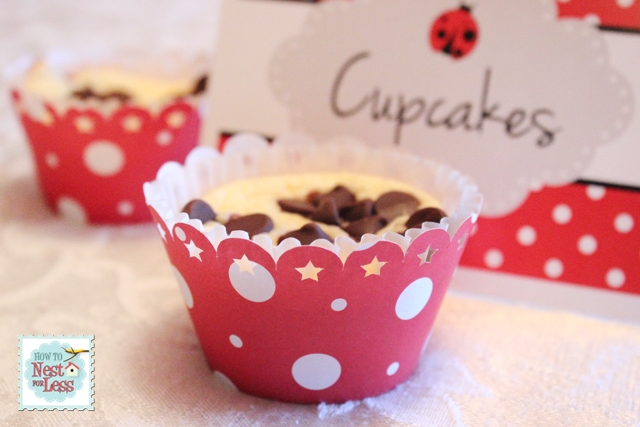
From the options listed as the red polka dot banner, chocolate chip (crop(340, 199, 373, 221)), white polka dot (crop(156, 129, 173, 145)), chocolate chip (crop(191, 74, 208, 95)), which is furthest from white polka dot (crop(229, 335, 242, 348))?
chocolate chip (crop(191, 74, 208, 95))

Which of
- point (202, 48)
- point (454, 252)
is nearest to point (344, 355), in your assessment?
point (454, 252)

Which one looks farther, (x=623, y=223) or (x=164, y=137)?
(x=164, y=137)

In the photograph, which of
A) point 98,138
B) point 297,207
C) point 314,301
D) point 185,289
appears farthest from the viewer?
point 98,138

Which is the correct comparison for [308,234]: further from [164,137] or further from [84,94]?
[84,94]

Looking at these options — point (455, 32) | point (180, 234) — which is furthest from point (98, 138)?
point (455, 32)

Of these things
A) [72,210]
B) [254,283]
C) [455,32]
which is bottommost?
[72,210]

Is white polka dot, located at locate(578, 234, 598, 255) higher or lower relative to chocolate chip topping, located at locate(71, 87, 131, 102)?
lower

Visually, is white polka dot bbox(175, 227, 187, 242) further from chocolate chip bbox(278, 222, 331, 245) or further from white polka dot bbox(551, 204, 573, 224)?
white polka dot bbox(551, 204, 573, 224)
